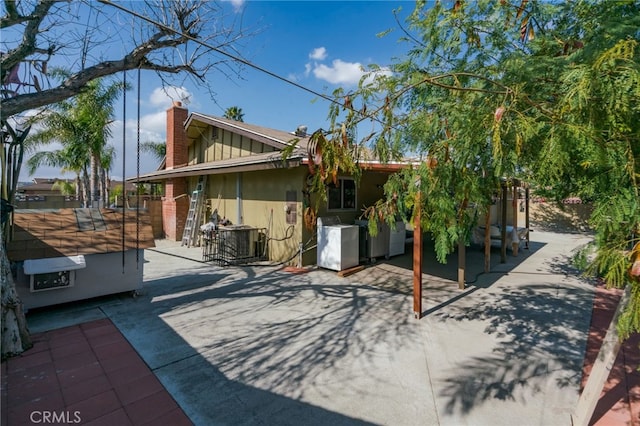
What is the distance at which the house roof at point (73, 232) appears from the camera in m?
4.62

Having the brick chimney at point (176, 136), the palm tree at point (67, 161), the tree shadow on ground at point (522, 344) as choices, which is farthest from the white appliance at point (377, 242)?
the palm tree at point (67, 161)

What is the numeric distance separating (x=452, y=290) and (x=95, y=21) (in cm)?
773

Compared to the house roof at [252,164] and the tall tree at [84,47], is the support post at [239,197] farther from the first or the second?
the tall tree at [84,47]

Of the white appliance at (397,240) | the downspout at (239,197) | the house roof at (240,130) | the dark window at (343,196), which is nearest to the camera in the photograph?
the house roof at (240,130)

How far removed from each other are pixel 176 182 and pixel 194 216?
232cm

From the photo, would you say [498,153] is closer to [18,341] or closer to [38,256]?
[18,341]

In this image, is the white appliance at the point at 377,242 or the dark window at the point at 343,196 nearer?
the white appliance at the point at 377,242

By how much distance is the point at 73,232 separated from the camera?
5043 mm

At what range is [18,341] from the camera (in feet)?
12.1

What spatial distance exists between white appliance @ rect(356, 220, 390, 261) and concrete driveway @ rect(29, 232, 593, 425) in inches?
52.1

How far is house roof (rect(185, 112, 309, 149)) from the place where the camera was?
8656 mm

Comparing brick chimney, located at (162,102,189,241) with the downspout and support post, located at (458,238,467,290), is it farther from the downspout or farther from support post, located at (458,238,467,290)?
support post, located at (458,238,467,290)

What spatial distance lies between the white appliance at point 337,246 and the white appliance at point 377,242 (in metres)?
0.58

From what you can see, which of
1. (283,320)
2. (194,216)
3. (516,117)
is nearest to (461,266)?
(283,320)
